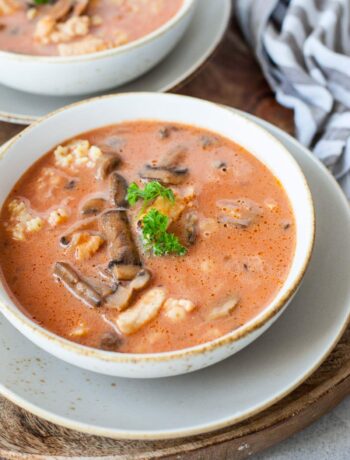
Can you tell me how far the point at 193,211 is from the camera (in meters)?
2.59

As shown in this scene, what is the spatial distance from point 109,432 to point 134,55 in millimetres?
1719

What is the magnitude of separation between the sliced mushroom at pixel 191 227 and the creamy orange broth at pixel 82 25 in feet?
3.88

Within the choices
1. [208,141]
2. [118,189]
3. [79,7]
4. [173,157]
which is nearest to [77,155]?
[118,189]

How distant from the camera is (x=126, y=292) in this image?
7.66ft

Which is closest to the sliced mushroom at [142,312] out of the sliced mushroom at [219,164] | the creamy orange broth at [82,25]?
the sliced mushroom at [219,164]

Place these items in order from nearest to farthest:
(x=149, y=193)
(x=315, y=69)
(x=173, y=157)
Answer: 1. (x=149, y=193)
2. (x=173, y=157)
3. (x=315, y=69)

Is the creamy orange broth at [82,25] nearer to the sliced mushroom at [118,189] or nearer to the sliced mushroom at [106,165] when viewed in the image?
the sliced mushroom at [106,165]

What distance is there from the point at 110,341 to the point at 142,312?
0.46ft

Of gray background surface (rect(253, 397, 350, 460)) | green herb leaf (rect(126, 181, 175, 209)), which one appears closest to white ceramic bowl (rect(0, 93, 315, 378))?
green herb leaf (rect(126, 181, 175, 209))

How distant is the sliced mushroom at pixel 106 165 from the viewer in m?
2.72

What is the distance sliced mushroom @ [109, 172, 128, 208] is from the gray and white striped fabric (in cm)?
98

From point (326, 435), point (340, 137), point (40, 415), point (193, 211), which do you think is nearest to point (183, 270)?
point (193, 211)

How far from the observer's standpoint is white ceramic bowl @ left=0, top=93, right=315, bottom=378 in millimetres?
2090

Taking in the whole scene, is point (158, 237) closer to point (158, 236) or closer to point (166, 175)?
point (158, 236)
